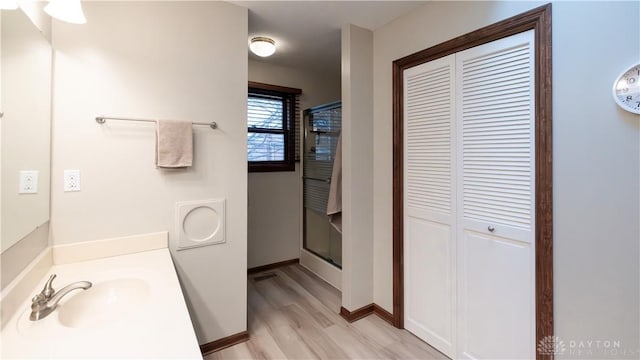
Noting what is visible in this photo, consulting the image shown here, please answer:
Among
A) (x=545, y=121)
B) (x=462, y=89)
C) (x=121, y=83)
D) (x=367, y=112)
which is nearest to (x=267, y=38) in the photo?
(x=367, y=112)

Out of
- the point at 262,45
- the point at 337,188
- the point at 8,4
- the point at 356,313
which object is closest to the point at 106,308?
the point at 8,4

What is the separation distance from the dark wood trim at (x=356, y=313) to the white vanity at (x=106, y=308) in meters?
1.45

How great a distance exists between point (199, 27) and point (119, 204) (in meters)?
1.17

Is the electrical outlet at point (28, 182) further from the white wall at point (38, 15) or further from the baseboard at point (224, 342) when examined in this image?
the baseboard at point (224, 342)

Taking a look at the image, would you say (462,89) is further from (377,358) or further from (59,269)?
(59,269)

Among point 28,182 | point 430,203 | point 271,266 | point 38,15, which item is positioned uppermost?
point 38,15

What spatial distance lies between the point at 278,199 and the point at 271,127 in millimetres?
835

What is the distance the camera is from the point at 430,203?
77.4 inches

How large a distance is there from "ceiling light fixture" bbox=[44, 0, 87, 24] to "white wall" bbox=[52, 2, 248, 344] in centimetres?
38

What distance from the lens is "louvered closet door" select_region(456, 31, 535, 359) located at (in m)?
1.48

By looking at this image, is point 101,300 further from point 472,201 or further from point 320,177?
point 320,177

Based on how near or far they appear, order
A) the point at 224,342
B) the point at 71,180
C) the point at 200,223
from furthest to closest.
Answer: the point at 224,342 < the point at 200,223 < the point at 71,180

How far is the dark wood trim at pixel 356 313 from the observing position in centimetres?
232

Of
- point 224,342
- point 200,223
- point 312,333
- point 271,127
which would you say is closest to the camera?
point 200,223
